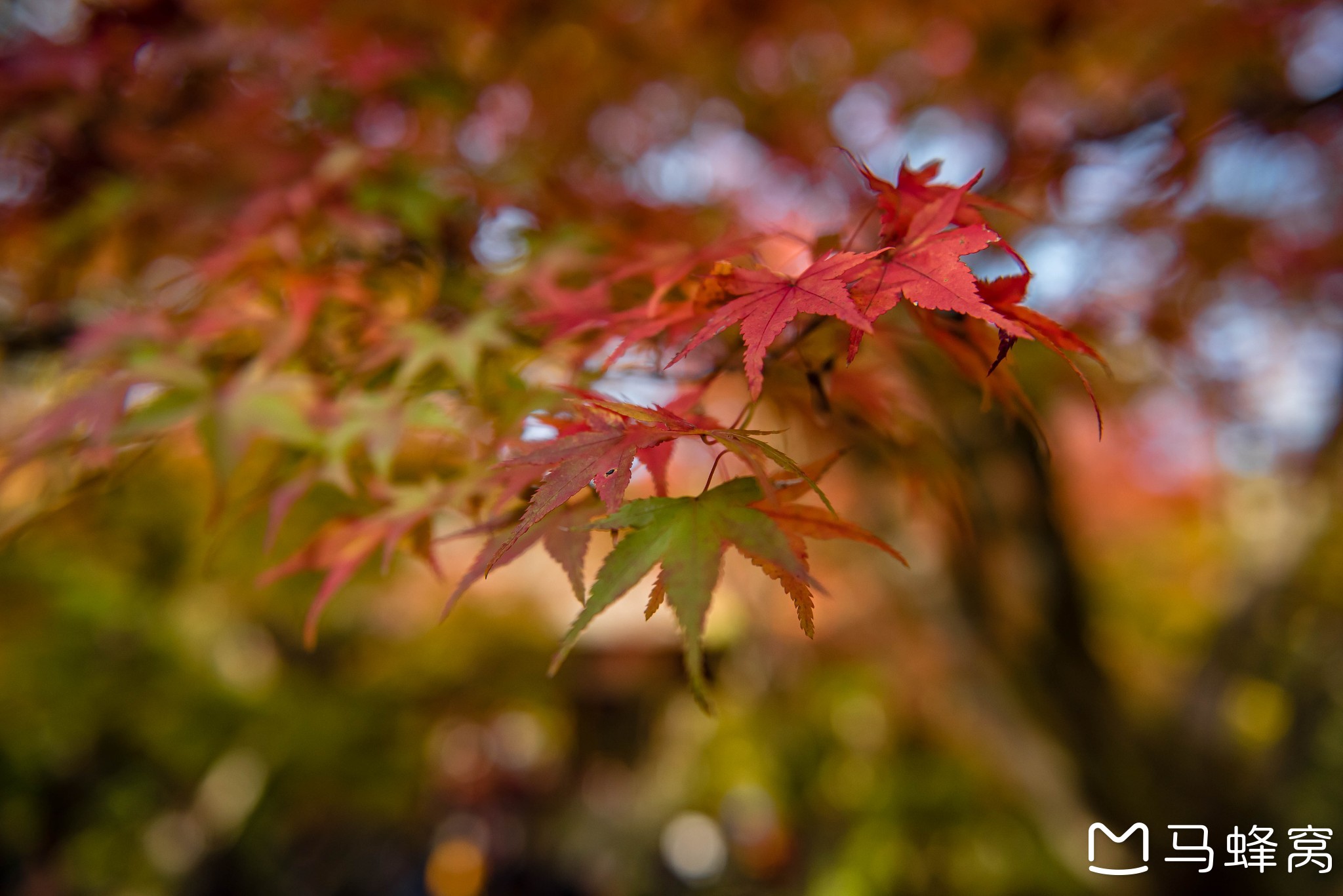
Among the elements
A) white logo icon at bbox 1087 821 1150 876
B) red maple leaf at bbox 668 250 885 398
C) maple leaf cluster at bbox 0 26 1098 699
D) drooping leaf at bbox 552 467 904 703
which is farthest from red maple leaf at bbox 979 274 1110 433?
white logo icon at bbox 1087 821 1150 876

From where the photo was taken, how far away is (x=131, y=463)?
110cm

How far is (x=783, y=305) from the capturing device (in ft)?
2.05

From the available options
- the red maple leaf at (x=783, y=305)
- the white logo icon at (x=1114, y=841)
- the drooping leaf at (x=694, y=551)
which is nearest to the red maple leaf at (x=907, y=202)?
the red maple leaf at (x=783, y=305)

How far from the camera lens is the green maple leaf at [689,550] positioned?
0.52 metres

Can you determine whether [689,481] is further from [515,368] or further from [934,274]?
[934,274]

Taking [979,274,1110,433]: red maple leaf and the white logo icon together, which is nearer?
[979,274,1110,433]: red maple leaf

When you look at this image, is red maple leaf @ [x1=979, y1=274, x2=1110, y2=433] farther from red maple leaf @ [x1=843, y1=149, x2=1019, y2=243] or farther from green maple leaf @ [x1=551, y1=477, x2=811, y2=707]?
green maple leaf @ [x1=551, y1=477, x2=811, y2=707]

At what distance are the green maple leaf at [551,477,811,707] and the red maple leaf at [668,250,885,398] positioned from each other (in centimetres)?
10

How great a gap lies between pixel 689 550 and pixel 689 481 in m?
4.50

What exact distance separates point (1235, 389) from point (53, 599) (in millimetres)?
5562

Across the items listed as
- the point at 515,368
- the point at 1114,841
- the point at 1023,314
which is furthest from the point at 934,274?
the point at 1114,841

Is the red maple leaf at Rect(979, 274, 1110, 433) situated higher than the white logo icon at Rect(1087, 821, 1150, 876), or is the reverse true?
the red maple leaf at Rect(979, 274, 1110, 433)

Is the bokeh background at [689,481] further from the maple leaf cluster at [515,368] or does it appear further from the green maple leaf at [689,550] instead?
the green maple leaf at [689,550]

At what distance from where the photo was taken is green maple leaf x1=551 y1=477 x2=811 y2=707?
1.70 ft
